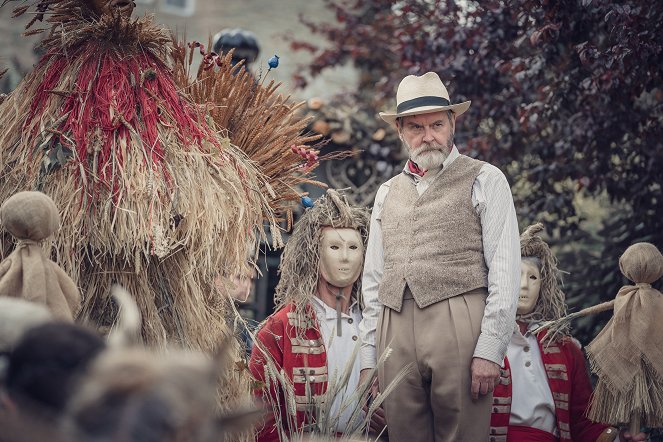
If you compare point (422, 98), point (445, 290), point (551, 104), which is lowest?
point (445, 290)

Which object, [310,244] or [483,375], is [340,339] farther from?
[483,375]

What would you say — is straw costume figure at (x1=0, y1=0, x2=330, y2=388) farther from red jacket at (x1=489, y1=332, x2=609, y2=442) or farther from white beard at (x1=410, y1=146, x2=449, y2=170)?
red jacket at (x1=489, y1=332, x2=609, y2=442)

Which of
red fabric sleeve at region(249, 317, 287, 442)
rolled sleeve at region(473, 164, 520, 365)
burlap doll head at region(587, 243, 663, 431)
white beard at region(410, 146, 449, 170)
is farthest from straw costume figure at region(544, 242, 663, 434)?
red fabric sleeve at region(249, 317, 287, 442)

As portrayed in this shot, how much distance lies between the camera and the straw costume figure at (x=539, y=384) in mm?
4391

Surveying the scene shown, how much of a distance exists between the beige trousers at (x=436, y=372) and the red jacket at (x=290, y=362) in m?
Result: 0.46

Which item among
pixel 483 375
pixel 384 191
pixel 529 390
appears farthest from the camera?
pixel 529 390

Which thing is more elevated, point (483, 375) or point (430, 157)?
point (430, 157)

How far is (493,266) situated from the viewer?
12.3ft

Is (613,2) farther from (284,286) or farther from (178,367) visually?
(178,367)

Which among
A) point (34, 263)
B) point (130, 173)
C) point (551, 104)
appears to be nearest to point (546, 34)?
point (551, 104)

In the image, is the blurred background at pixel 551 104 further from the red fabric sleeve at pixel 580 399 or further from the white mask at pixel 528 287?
the red fabric sleeve at pixel 580 399

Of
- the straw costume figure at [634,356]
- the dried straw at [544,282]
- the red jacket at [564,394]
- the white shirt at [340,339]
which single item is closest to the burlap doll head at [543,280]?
the dried straw at [544,282]

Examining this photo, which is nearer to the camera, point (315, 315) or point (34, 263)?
point (34, 263)

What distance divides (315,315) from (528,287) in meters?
1.07
